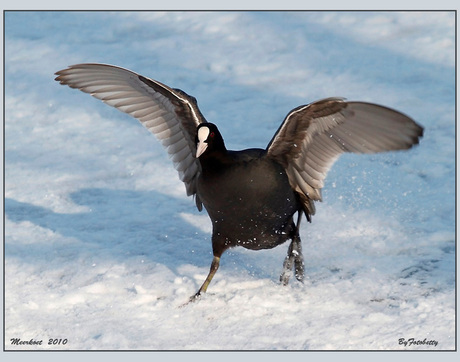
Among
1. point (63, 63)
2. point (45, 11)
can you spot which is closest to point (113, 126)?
point (63, 63)

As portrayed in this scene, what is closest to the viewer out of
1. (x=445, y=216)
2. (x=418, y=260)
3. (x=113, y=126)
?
(x=418, y=260)

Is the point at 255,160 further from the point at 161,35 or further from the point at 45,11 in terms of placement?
the point at 45,11

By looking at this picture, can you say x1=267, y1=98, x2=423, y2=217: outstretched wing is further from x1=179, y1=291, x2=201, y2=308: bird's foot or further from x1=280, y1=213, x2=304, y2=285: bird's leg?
x1=179, y1=291, x2=201, y2=308: bird's foot

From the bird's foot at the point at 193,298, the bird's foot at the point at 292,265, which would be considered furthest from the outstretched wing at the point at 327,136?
the bird's foot at the point at 193,298

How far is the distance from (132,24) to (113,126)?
2280mm

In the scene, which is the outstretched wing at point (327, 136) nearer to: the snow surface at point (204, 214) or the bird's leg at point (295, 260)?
the bird's leg at point (295, 260)

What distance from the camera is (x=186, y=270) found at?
4.87 m

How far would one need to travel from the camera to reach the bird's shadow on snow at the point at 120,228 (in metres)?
5.06

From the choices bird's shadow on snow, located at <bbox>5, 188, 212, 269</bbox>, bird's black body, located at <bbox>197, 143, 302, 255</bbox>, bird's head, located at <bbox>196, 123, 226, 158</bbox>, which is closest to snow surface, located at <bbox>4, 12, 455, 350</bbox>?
bird's shadow on snow, located at <bbox>5, 188, 212, 269</bbox>

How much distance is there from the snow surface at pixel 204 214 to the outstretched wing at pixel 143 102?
608 mm

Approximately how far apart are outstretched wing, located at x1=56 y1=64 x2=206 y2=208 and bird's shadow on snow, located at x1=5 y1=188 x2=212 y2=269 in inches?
15.7

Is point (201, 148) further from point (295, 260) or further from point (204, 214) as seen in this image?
point (204, 214)

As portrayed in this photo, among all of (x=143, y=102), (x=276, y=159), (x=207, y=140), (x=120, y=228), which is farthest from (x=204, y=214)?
(x=207, y=140)

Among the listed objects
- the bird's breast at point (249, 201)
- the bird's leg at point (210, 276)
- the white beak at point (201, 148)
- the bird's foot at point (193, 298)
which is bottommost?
the bird's foot at point (193, 298)
